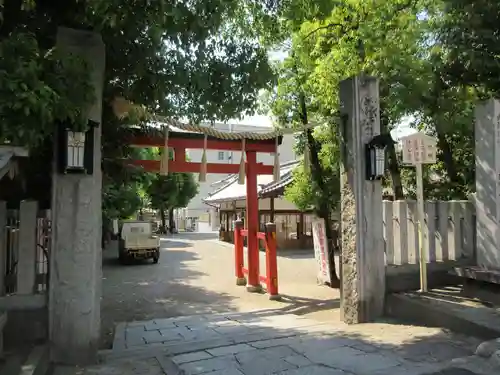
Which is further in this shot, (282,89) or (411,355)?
(282,89)

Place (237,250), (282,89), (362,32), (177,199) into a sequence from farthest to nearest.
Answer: (177,199) < (237,250) < (282,89) < (362,32)

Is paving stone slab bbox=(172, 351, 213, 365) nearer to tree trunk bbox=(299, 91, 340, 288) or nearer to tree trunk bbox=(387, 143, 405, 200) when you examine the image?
tree trunk bbox=(387, 143, 405, 200)

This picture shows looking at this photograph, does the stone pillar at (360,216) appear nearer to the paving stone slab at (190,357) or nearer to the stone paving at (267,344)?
the stone paving at (267,344)

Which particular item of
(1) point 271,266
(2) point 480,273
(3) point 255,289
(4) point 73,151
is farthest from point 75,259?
(3) point 255,289

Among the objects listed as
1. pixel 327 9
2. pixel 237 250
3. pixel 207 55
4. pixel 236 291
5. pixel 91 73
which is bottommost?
pixel 236 291

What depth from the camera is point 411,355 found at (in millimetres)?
4934

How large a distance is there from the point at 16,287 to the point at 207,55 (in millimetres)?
4096

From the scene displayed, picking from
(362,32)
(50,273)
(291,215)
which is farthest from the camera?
(291,215)

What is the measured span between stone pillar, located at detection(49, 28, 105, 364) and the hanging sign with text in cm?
819

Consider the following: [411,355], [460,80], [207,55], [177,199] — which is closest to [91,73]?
[207,55]

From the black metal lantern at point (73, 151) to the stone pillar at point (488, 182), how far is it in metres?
5.61

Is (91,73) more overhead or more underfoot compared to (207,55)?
more underfoot

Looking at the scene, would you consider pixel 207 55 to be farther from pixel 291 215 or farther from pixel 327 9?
pixel 291 215

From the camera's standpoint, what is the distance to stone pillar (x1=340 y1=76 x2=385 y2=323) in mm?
6754
